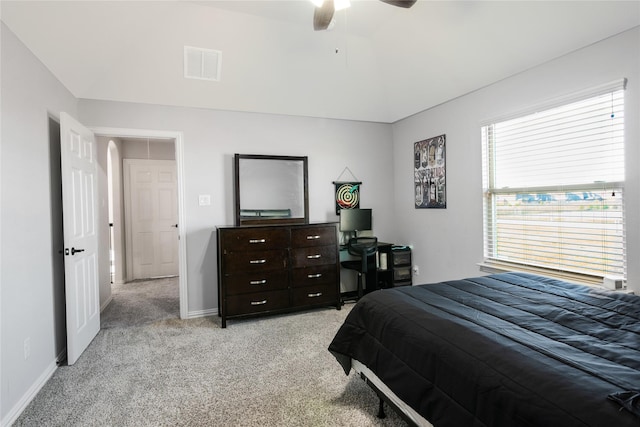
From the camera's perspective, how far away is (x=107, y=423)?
2045mm

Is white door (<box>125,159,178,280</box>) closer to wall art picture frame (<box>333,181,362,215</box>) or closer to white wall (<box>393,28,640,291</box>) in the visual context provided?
wall art picture frame (<box>333,181,362,215</box>)

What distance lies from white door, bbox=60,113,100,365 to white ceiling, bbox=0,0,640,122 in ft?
1.85

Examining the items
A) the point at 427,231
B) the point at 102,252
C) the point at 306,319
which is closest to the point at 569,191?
the point at 427,231

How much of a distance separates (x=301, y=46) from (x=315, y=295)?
270 centimetres

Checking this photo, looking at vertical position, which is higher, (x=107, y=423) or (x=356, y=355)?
(x=356, y=355)

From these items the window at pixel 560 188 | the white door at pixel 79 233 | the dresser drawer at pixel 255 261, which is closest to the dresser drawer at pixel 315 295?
the dresser drawer at pixel 255 261

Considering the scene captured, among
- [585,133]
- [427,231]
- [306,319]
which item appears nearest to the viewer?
[585,133]

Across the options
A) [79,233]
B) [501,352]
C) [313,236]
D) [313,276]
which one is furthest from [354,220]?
[501,352]

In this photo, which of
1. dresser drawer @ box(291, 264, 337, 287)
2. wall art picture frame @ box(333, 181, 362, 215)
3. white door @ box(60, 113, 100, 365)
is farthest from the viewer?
wall art picture frame @ box(333, 181, 362, 215)

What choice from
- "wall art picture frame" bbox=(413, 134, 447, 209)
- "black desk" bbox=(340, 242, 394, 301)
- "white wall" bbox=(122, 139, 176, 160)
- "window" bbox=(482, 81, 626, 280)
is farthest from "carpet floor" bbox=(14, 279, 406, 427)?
"white wall" bbox=(122, 139, 176, 160)

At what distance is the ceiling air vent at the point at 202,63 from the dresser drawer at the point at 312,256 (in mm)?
2068

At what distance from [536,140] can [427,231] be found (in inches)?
64.4

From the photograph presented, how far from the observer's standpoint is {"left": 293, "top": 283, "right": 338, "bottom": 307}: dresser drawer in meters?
3.89

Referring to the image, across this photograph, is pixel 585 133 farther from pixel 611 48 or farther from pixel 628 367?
pixel 628 367
